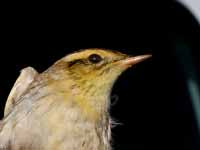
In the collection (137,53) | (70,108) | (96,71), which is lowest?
(70,108)

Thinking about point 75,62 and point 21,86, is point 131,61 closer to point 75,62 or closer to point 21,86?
point 75,62

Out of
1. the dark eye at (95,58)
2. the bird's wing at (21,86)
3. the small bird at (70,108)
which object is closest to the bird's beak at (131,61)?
the small bird at (70,108)

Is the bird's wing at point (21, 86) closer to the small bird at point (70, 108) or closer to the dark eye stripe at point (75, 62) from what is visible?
the small bird at point (70, 108)

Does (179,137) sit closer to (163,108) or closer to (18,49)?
(163,108)

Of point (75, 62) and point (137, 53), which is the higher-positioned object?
point (137, 53)

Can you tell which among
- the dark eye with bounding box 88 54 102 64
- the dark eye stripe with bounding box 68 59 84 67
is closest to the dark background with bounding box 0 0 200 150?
the dark eye stripe with bounding box 68 59 84 67

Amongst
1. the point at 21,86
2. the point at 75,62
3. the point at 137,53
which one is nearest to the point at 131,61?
the point at 75,62
